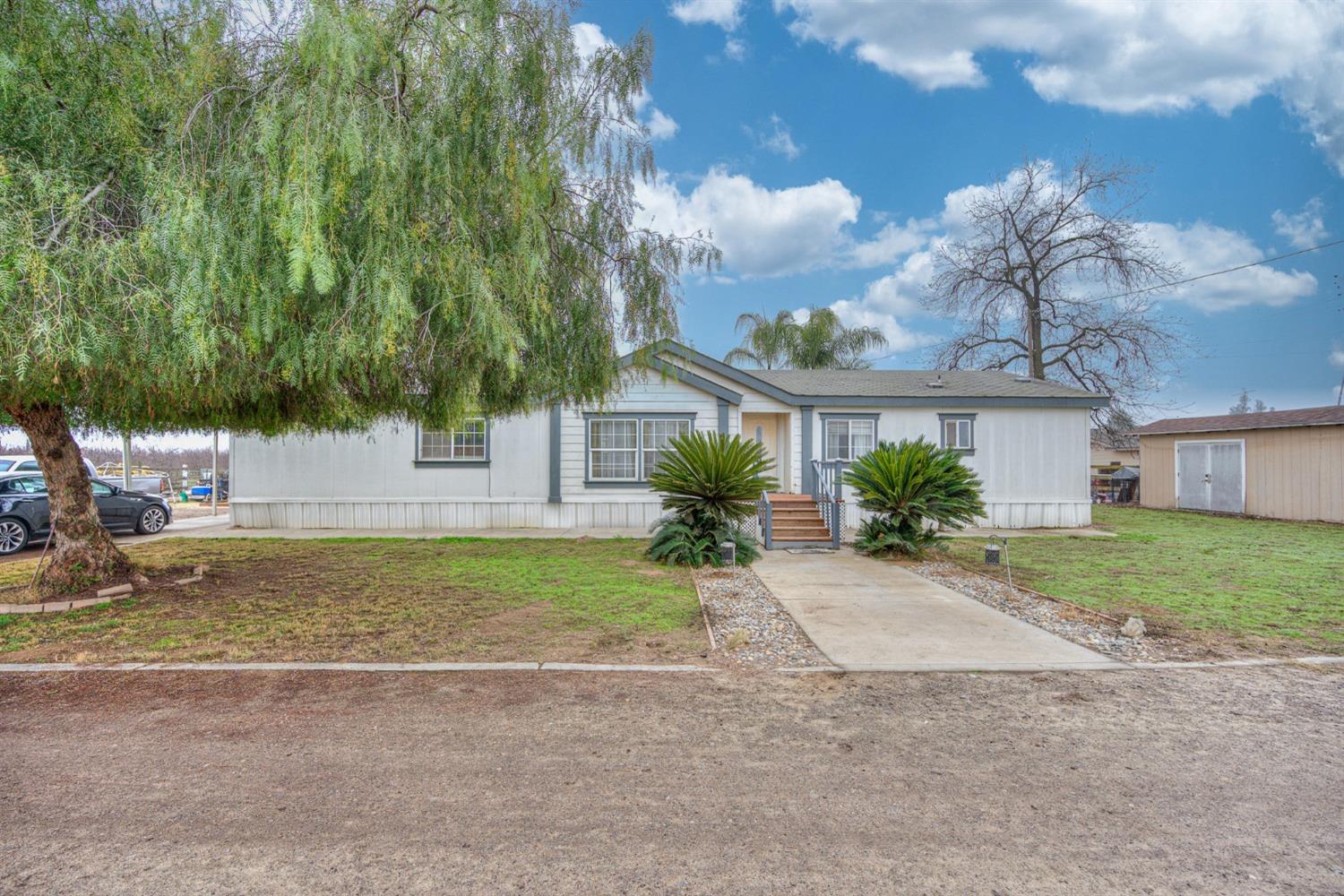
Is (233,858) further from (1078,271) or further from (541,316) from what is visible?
(1078,271)

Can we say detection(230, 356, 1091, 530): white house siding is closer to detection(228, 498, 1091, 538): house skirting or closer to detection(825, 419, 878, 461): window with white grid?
detection(228, 498, 1091, 538): house skirting

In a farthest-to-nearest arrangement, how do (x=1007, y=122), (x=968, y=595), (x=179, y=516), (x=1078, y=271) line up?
(x=1078, y=271) < (x=1007, y=122) < (x=179, y=516) < (x=968, y=595)

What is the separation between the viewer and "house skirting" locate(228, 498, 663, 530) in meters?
13.8

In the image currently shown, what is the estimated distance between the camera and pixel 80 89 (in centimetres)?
454

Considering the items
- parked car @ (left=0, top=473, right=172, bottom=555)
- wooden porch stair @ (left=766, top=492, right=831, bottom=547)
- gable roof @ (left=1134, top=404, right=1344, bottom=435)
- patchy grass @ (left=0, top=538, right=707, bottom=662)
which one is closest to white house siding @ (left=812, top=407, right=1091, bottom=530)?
wooden porch stair @ (left=766, top=492, right=831, bottom=547)

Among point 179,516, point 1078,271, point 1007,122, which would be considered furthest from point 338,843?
point 1078,271

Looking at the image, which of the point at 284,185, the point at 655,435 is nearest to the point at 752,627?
the point at 284,185

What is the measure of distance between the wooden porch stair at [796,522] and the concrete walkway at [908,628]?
2.46 metres

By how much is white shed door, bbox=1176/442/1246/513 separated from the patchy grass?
57.5 ft

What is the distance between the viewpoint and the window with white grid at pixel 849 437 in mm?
14148

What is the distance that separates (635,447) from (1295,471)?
16.8 metres

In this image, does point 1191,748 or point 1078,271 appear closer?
point 1191,748

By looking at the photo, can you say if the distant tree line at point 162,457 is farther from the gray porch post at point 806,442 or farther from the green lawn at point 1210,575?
the green lawn at point 1210,575

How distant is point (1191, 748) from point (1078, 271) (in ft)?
76.6
